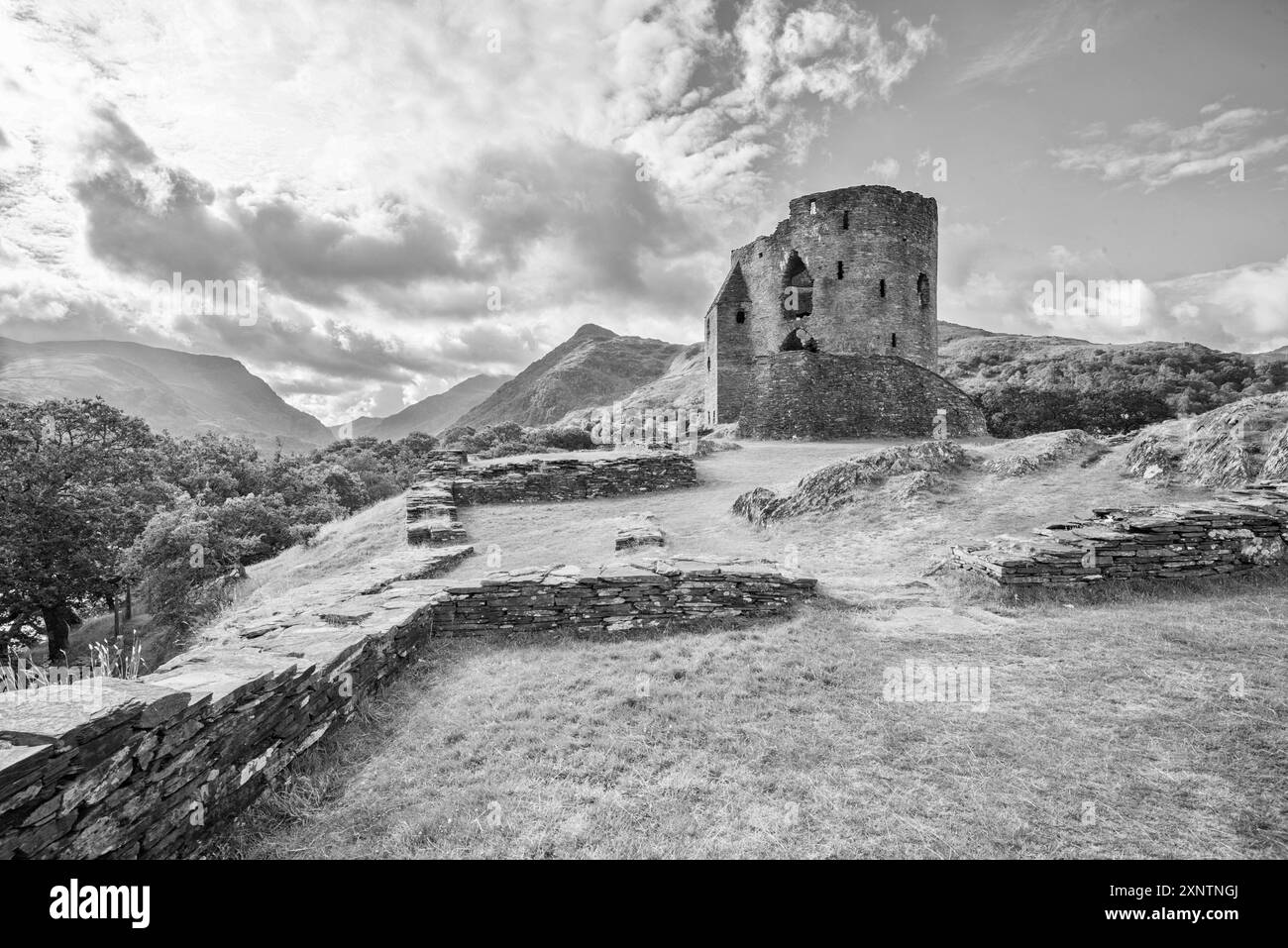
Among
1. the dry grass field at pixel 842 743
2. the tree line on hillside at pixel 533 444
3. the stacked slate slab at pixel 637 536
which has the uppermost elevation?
the tree line on hillside at pixel 533 444

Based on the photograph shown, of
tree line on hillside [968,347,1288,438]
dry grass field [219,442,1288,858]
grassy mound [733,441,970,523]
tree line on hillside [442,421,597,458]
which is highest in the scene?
tree line on hillside [968,347,1288,438]

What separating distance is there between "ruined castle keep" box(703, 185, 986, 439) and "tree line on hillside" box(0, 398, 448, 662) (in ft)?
64.5

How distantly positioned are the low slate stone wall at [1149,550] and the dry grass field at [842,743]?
0.90 ft

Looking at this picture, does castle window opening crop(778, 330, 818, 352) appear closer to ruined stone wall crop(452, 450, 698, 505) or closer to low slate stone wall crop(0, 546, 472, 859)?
ruined stone wall crop(452, 450, 698, 505)

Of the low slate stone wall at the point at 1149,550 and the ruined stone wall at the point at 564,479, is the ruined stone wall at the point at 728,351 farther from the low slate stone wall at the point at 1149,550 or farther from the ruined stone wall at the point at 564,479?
the low slate stone wall at the point at 1149,550

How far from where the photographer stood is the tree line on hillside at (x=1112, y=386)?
33625 mm

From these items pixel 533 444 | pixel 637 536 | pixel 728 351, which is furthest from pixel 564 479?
pixel 533 444

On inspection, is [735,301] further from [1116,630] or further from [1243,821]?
[1243,821]

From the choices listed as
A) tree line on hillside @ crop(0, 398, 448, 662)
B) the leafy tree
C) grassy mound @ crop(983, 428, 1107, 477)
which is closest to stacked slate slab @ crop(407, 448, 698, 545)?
tree line on hillside @ crop(0, 398, 448, 662)

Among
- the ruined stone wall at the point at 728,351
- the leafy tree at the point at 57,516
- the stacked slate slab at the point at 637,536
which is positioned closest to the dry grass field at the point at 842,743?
the stacked slate slab at the point at 637,536

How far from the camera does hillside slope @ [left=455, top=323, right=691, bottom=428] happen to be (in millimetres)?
128413

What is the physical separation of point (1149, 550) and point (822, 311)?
2578 centimetres

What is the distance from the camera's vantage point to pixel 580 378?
13888cm

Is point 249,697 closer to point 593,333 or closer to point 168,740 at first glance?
point 168,740
